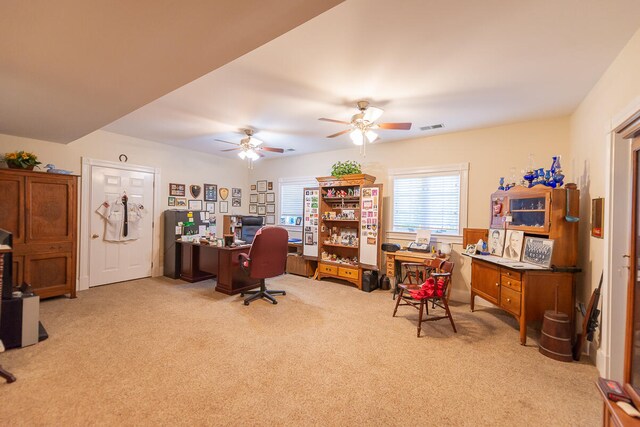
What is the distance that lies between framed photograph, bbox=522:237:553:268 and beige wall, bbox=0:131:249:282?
5.80 m

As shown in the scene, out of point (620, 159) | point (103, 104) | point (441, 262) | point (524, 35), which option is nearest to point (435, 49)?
point (524, 35)

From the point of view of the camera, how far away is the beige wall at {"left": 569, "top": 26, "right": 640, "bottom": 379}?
6.72ft

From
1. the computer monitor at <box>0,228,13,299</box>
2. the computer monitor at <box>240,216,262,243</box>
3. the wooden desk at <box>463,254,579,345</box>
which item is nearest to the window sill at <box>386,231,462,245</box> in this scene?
the wooden desk at <box>463,254,579,345</box>

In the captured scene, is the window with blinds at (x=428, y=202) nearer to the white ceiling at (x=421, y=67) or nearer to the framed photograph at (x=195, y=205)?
the white ceiling at (x=421, y=67)

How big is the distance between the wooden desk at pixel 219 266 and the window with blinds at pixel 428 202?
2808 millimetres

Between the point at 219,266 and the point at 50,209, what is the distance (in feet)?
7.99

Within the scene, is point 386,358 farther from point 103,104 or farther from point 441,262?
point 103,104

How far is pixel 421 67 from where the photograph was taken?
2.41 meters

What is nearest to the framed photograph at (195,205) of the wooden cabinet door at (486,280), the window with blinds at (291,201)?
the window with blinds at (291,201)

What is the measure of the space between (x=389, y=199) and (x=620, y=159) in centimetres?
313

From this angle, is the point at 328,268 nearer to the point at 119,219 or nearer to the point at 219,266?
the point at 219,266

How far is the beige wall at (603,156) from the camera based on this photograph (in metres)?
2.05

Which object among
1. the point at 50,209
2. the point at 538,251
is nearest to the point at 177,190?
the point at 50,209

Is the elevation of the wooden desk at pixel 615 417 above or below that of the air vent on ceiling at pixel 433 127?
below
